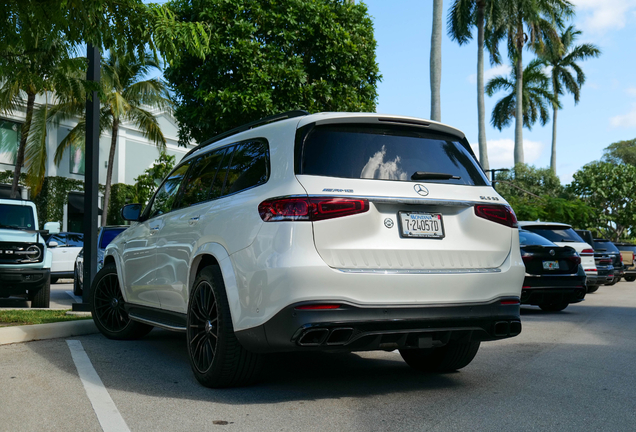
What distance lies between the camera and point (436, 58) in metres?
21.9

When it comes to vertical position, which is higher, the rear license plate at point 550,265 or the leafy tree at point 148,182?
the leafy tree at point 148,182

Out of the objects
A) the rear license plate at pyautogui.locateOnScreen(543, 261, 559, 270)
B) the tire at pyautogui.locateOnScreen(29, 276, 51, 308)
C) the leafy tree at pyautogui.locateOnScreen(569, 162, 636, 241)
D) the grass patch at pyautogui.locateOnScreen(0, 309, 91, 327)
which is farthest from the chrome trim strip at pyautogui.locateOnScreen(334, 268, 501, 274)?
the leafy tree at pyautogui.locateOnScreen(569, 162, 636, 241)

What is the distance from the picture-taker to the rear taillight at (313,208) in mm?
4289

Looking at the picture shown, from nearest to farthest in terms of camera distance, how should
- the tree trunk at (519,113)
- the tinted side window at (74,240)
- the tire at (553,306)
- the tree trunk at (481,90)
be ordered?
the tire at (553,306) → the tinted side window at (74,240) → the tree trunk at (481,90) → the tree trunk at (519,113)

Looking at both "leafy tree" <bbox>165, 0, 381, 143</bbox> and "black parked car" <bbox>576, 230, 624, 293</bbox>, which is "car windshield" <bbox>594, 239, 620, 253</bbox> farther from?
"leafy tree" <bbox>165, 0, 381, 143</bbox>

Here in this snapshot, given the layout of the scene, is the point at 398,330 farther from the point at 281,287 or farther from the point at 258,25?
the point at 258,25

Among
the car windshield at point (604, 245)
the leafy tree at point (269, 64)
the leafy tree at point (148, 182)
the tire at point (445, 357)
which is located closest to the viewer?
the tire at point (445, 357)

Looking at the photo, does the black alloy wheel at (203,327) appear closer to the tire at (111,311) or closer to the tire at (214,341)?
the tire at (214,341)

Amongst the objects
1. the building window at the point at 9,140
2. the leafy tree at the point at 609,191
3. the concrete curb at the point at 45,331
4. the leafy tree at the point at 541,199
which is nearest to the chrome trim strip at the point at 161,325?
the concrete curb at the point at 45,331

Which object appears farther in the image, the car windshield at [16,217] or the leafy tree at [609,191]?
the leafy tree at [609,191]

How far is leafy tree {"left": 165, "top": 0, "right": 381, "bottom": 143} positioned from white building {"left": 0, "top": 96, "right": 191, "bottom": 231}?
39.4ft

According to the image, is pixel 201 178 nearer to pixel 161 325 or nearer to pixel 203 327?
pixel 161 325

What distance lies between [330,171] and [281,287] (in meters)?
0.86

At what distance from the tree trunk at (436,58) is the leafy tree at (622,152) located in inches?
2485
